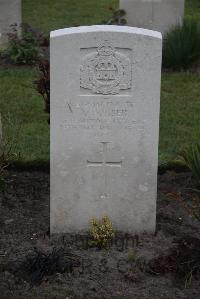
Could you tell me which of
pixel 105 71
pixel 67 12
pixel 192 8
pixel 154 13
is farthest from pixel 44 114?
pixel 192 8

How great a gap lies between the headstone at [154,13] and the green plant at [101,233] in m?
6.60

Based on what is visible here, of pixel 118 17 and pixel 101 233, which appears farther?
pixel 118 17

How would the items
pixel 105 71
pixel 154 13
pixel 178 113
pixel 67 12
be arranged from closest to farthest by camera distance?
pixel 105 71, pixel 178 113, pixel 154 13, pixel 67 12

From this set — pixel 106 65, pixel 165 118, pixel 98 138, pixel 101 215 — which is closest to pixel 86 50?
pixel 106 65

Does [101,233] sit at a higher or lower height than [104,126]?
lower

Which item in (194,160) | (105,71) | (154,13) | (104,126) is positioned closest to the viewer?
(105,71)

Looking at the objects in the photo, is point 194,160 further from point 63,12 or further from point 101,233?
point 63,12

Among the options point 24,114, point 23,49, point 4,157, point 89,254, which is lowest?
point 89,254

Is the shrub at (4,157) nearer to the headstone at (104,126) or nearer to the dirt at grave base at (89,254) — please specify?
the dirt at grave base at (89,254)

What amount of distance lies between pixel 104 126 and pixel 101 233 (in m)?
0.79

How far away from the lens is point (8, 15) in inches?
467

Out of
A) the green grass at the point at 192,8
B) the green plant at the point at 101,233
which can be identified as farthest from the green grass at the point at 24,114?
the green grass at the point at 192,8

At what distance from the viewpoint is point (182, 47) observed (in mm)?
10711

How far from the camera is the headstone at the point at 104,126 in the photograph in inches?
210
